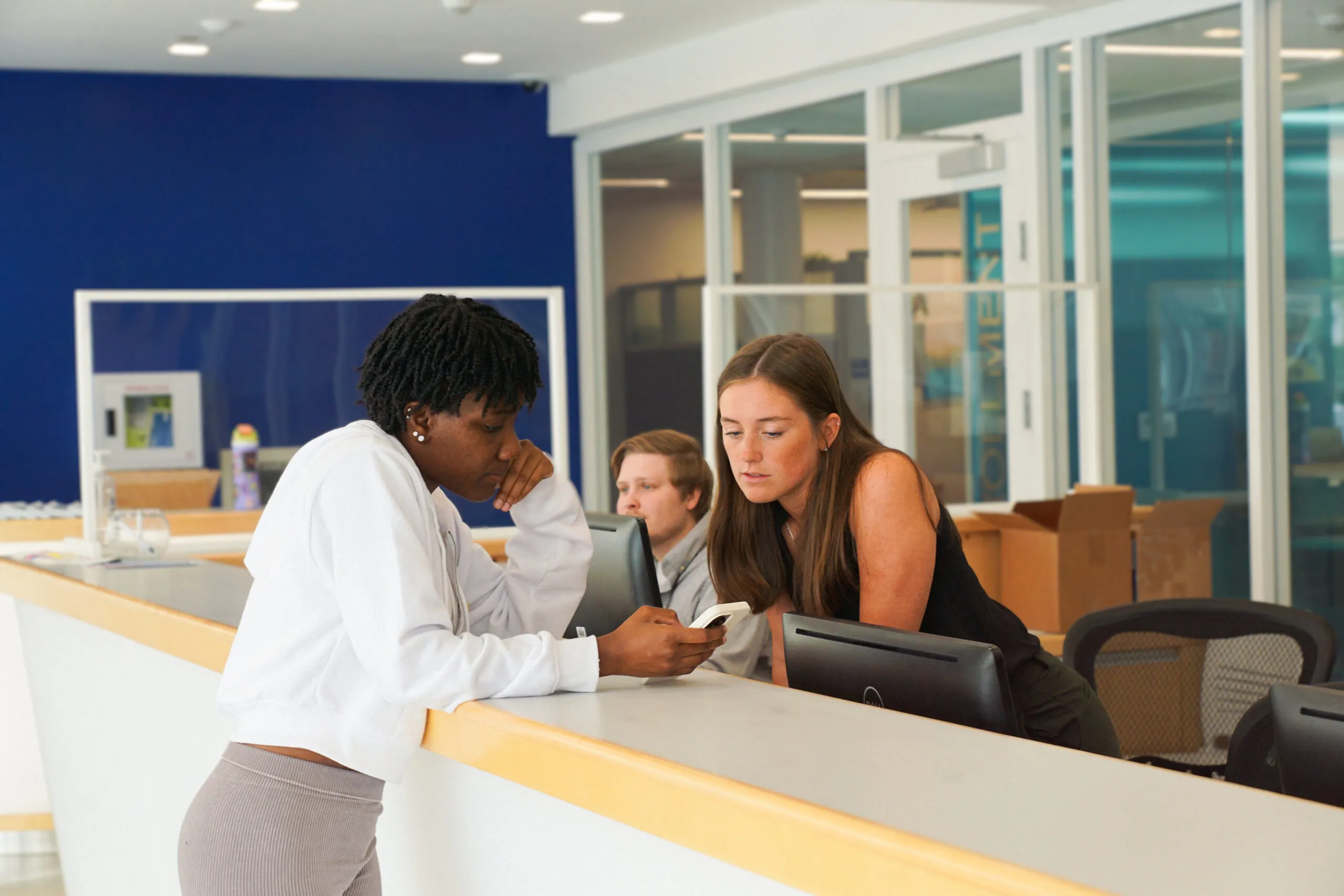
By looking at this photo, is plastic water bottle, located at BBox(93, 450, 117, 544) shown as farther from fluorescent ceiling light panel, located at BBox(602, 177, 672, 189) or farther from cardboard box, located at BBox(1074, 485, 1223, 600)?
fluorescent ceiling light panel, located at BBox(602, 177, 672, 189)

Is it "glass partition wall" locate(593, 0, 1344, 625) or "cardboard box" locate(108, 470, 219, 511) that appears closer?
"cardboard box" locate(108, 470, 219, 511)

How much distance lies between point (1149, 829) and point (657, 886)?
54cm

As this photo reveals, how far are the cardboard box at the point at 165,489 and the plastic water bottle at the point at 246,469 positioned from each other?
8 centimetres

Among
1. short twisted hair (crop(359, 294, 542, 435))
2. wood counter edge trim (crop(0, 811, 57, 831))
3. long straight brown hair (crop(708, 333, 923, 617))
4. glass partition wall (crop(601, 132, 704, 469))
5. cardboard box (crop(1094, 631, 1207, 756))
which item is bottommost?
wood counter edge trim (crop(0, 811, 57, 831))

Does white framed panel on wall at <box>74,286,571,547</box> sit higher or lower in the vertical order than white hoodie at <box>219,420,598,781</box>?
higher

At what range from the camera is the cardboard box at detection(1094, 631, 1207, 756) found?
2680mm

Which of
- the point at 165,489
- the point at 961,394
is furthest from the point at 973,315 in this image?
the point at 165,489

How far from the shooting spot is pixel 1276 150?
4.78 metres

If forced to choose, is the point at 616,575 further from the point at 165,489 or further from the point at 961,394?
the point at 961,394

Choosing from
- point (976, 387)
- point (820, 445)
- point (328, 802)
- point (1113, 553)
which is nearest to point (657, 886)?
point (328, 802)

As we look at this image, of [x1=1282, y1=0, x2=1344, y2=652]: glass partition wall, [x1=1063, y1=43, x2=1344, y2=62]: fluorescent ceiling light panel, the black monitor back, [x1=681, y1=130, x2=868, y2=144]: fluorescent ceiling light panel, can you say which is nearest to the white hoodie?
the black monitor back

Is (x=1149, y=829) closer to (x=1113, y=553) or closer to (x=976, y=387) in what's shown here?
(x=1113, y=553)

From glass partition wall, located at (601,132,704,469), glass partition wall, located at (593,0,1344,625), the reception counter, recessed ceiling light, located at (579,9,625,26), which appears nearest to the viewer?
the reception counter

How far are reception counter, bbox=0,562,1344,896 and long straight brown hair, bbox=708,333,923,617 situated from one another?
0.44 m
